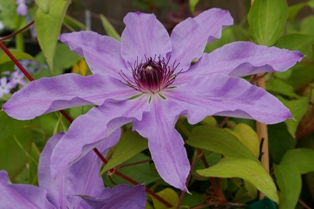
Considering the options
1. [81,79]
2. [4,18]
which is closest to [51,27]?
[81,79]

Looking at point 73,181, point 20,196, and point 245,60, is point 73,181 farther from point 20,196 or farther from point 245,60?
point 245,60

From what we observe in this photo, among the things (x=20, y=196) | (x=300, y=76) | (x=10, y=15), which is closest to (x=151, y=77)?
(x=20, y=196)

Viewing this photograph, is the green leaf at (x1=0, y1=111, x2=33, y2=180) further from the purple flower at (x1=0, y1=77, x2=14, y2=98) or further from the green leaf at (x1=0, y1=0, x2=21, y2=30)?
the green leaf at (x1=0, y1=0, x2=21, y2=30)

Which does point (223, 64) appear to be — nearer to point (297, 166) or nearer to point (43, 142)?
point (297, 166)

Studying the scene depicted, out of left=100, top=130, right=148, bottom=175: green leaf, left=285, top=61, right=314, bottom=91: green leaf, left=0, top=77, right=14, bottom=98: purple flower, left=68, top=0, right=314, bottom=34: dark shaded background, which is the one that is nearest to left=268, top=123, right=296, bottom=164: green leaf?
left=285, top=61, right=314, bottom=91: green leaf

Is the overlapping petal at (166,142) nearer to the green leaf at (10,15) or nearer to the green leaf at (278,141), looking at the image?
the green leaf at (278,141)

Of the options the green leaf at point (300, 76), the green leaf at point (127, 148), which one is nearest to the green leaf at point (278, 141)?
the green leaf at point (300, 76)
